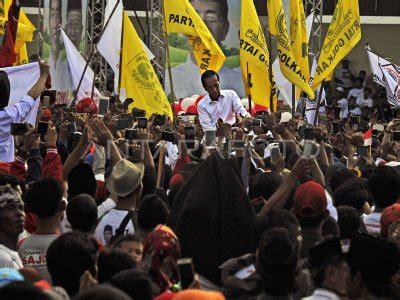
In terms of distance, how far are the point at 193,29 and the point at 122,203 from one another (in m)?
10.3

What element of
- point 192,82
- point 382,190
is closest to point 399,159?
point 382,190

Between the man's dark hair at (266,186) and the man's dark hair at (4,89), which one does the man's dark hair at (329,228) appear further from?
the man's dark hair at (4,89)

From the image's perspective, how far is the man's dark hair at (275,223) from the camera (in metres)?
6.38

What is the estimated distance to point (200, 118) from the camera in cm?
1491

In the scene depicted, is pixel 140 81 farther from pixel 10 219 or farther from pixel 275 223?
pixel 275 223

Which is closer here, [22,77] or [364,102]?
[22,77]

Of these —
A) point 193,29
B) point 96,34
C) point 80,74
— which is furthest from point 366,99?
point 193,29

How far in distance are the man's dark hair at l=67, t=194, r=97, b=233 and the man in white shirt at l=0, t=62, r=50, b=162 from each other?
2.25 meters

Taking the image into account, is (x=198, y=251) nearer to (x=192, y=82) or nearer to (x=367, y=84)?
(x=192, y=82)

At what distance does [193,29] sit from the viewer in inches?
707

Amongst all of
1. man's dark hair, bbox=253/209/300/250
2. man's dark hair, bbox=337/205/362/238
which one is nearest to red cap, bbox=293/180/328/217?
man's dark hair, bbox=337/205/362/238

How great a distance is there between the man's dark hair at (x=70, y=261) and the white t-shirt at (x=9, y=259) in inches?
26.5

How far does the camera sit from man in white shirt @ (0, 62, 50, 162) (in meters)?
9.48

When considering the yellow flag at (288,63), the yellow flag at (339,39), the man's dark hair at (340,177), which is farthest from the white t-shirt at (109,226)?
the yellow flag at (339,39)
